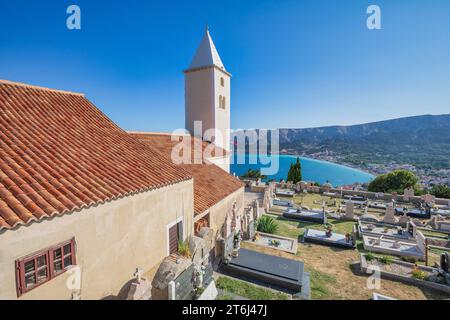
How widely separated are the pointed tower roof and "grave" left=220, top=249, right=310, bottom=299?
19850 millimetres

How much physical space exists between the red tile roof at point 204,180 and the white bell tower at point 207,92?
508cm

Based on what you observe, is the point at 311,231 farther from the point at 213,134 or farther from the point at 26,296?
the point at 26,296

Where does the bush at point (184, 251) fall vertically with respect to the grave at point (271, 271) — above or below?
above

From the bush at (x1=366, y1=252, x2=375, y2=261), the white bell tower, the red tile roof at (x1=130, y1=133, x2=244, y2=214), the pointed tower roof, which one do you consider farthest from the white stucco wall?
the bush at (x1=366, y1=252, x2=375, y2=261)

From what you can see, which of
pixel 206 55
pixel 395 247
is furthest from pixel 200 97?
pixel 395 247

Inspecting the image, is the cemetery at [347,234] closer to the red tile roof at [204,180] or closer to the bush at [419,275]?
the bush at [419,275]

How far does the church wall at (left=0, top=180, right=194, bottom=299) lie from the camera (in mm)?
4488

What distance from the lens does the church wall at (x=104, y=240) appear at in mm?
4488

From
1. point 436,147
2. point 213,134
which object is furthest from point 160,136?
point 436,147

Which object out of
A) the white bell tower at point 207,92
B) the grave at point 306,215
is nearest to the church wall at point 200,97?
the white bell tower at point 207,92

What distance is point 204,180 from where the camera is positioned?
15.7 metres

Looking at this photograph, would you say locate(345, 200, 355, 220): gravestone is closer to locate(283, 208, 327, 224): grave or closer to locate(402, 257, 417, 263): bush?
locate(283, 208, 327, 224): grave

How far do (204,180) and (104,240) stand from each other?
9664mm

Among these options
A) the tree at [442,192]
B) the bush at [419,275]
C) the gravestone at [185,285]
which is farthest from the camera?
the tree at [442,192]
